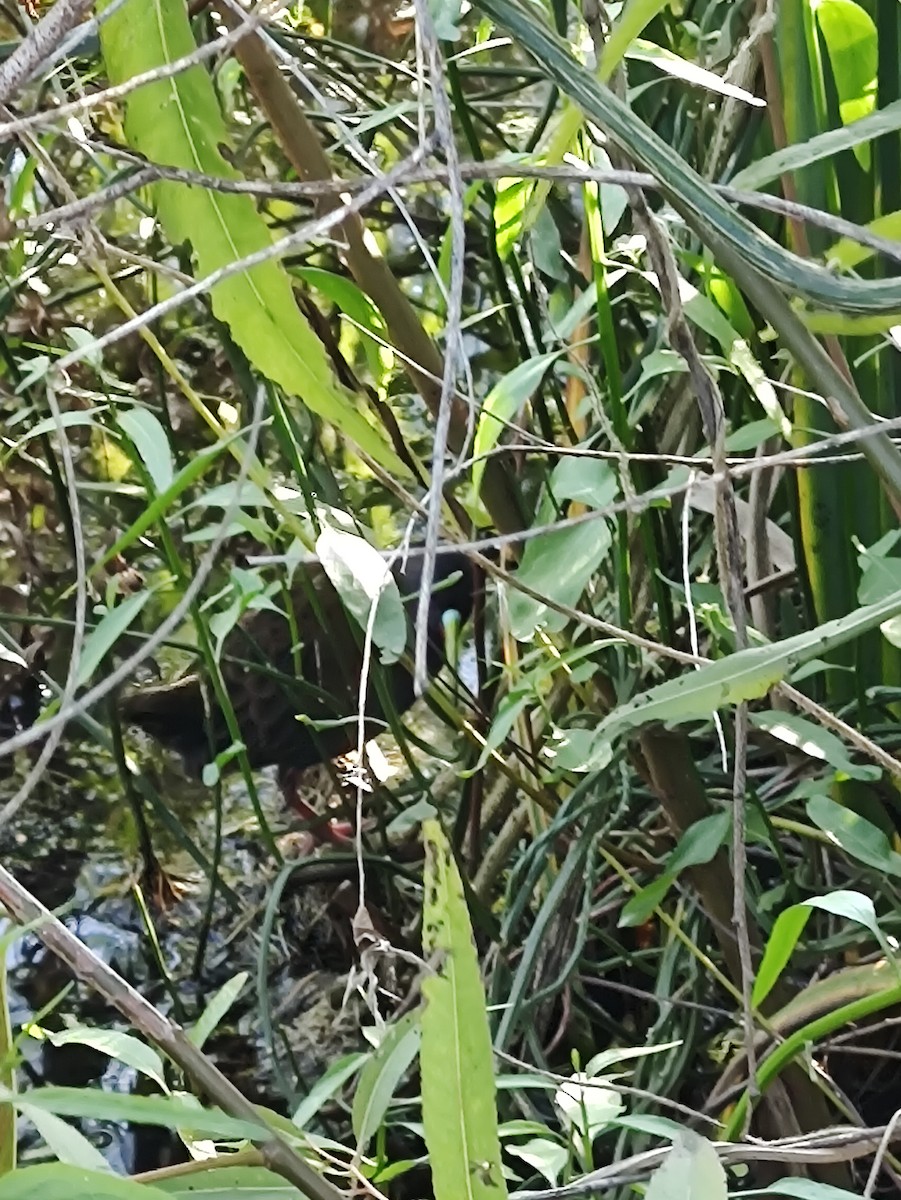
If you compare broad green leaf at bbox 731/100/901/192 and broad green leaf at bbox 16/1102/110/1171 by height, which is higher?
broad green leaf at bbox 731/100/901/192

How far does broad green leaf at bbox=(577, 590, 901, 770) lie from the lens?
326mm

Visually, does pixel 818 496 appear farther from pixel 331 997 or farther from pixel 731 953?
pixel 331 997

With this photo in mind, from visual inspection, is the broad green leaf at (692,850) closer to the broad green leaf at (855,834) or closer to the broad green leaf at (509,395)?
the broad green leaf at (855,834)

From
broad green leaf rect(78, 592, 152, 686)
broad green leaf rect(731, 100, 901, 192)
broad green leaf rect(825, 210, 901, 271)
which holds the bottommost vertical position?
broad green leaf rect(78, 592, 152, 686)

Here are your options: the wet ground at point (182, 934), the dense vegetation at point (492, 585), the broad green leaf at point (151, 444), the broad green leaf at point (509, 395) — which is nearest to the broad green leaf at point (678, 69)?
the dense vegetation at point (492, 585)

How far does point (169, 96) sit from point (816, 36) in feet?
1.07

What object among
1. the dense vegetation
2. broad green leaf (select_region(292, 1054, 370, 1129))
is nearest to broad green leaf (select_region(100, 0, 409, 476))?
the dense vegetation

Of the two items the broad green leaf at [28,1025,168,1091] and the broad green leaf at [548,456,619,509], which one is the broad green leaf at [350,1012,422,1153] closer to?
the broad green leaf at [28,1025,168,1091]

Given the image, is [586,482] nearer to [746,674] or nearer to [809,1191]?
[746,674]

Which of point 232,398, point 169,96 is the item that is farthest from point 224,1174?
point 232,398

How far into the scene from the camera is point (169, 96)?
1.05 feet

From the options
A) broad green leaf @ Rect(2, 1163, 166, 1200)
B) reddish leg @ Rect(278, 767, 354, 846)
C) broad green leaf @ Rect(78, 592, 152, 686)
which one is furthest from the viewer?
reddish leg @ Rect(278, 767, 354, 846)

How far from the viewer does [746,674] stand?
0.33 metres

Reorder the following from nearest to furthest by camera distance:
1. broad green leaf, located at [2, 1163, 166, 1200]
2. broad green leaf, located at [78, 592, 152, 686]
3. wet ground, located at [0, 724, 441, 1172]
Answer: broad green leaf, located at [2, 1163, 166, 1200] < broad green leaf, located at [78, 592, 152, 686] < wet ground, located at [0, 724, 441, 1172]
